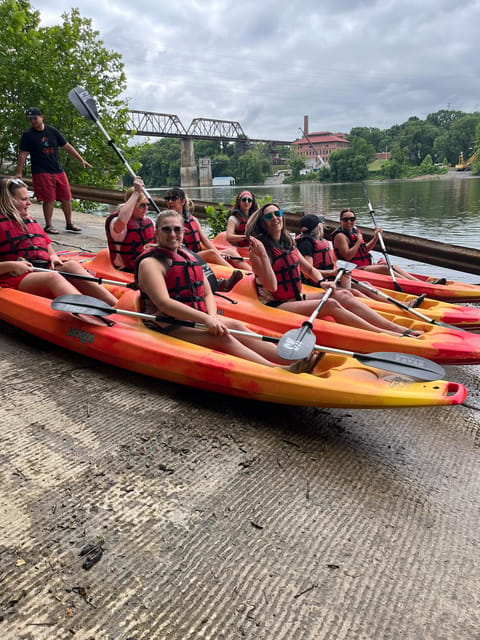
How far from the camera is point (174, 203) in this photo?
202 inches

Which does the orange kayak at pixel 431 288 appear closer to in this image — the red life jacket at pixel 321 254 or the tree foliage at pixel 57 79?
the red life jacket at pixel 321 254

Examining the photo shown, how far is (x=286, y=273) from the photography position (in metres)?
4.04

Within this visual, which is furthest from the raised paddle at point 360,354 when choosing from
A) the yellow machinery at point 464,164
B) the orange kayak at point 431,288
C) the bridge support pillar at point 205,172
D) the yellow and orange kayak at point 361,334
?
the yellow machinery at point 464,164

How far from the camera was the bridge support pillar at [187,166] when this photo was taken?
160ft

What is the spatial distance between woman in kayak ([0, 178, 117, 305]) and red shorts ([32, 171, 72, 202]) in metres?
2.99

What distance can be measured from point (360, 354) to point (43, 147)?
17.9ft

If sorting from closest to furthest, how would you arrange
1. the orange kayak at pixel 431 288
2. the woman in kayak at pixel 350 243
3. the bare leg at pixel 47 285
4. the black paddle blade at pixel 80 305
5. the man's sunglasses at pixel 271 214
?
the black paddle blade at pixel 80 305
the bare leg at pixel 47 285
the man's sunglasses at pixel 271 214
the orange kayak at pixel 431 288
the woman in kayak at pixel 350 243

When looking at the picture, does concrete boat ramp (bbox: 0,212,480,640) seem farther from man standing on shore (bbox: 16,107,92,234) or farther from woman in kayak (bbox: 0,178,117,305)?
man standing on shore (bbox: 16,107,92,234)

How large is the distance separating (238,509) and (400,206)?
21572 mm

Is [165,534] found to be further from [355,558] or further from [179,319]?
[179,319]

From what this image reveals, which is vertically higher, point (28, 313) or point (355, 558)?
point (28, 313)

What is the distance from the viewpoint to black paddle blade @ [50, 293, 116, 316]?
10.8ft

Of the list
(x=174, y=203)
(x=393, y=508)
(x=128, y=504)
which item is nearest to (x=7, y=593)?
(x=128, y=504)

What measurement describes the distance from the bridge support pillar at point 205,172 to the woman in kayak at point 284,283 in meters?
51.5
